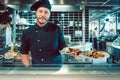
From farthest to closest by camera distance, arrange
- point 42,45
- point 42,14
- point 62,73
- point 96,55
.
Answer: point 42,45
point 42,14
point 96,55
point 62,73

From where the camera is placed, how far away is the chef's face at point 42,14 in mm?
2062

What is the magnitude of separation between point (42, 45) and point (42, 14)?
0.92 feet

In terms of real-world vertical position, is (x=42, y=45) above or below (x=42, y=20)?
below

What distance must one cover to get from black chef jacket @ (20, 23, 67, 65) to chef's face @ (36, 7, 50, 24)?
11 cm

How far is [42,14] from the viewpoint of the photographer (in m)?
2.06

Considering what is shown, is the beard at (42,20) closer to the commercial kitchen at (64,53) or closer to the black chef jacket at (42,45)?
the black chef jacket at (42,45)

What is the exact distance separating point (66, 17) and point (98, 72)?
14.6 feet

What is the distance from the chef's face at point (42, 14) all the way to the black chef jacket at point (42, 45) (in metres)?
0.11

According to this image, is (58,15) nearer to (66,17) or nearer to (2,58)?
(66,17)

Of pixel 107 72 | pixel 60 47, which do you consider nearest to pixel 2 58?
pixel 60 47

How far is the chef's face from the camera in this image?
2.06m

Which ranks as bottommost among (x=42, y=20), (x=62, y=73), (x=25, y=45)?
(x=62, y=73)

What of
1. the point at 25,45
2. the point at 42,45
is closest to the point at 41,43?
the point at 42,45

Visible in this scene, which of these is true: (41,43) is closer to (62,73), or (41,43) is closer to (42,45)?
(42,45)
